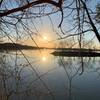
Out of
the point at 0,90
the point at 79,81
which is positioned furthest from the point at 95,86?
the point at 0,90

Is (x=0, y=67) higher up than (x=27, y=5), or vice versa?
(x=27, y=5)

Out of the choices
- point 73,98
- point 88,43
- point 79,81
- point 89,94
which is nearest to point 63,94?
point 73,98

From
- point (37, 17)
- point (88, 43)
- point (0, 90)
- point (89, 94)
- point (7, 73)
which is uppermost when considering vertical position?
point (37, 17)

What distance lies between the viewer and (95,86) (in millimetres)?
12891

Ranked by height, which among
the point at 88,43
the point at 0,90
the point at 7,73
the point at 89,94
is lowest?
the point at 89,94

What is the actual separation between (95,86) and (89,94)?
6.08 feet

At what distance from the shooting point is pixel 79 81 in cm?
1303

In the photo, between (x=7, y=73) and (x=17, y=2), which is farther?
(x=7, y=73)

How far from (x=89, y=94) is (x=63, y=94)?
6.20 feet

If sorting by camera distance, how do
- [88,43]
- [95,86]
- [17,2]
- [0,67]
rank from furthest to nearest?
[95,86] → [0,67] → [88,43] → [17,2]

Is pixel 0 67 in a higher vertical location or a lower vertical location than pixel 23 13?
lower

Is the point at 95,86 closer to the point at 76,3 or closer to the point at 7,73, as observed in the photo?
the point at 7,73

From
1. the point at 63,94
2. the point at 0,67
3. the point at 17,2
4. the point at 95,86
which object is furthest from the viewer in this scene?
the point at 95,86

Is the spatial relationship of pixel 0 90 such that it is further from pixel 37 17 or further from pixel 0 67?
pixel 37 17
